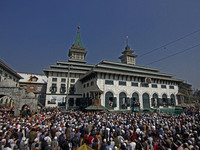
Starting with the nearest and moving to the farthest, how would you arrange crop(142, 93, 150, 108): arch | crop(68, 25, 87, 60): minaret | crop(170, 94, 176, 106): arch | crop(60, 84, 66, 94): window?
crop(142, 93, 150, 108): arch < crop(60, 84, 66, 94): window < crop(170, 94, 176, 106): arch < crop(68, 25, 87, 60): minaret

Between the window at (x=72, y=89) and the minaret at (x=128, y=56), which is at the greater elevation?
the minaret at (x=128, y=56)

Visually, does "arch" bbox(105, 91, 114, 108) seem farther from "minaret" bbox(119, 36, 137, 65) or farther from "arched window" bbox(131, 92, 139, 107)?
"minaret" bbox(119, 36, 137, 65)

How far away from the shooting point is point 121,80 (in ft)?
103

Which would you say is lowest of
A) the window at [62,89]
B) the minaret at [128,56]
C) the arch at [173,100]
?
the arch at [173,100]

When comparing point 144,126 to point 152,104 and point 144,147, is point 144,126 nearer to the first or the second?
point 144,147

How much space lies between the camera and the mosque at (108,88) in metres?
28.9

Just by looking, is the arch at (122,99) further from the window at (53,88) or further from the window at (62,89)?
the window at (53,88)

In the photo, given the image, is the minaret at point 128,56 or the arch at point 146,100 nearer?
the arch at point 146,100

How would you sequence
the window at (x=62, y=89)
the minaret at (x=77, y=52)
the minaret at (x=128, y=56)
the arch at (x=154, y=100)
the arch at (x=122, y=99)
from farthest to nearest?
1. the minaret at (x=128, y=56)
2. the minaret at (x=77, y=52)
3. the window at (x=62, y=89)
4. the arch at (x=154, y=100)
5. the arch at (x=122, y=99)

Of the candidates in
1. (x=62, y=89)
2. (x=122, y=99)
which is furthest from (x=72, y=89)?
(x=122, y=99)

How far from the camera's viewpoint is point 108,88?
2930cm

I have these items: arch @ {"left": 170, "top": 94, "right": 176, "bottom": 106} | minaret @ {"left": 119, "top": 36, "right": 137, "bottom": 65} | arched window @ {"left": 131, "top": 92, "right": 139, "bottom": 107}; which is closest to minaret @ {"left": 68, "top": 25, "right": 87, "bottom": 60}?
minaret @ {"left": 119, "top": 36, "right": 137, "bottom": 65}

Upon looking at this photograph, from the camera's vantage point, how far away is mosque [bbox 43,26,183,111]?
2886 centimetres

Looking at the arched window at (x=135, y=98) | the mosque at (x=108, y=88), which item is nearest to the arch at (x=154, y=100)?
the mosque at (x=108, y=88)
